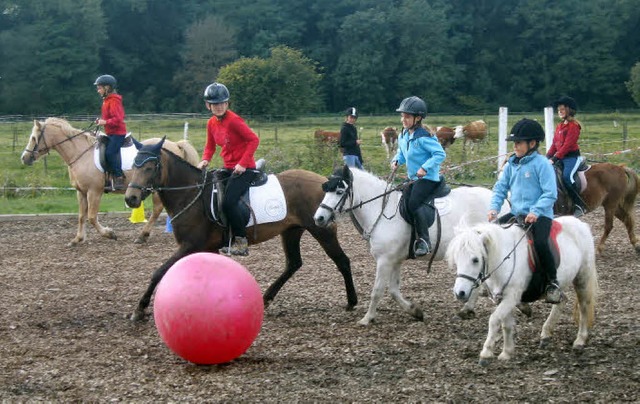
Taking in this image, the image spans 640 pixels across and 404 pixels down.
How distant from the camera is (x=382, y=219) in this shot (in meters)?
8.38

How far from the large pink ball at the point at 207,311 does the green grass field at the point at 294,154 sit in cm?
1205

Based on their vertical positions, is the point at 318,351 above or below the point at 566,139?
below

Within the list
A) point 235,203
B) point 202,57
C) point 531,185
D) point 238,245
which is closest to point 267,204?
point 235,203

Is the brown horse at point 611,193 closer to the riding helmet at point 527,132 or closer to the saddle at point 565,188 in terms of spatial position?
the saddle at point 565,188

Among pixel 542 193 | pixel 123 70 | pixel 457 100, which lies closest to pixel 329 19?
pixel 457 100

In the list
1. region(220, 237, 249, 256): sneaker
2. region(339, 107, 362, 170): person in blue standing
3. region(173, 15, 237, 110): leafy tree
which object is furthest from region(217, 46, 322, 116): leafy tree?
region(220, 237, 249, 256): sneaker

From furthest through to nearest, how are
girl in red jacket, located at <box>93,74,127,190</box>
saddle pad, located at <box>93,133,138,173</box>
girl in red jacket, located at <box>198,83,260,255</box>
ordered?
1. saddle pad, located at <box>93,133,138,173</box>
2. girl in red jacket, located at <box>93,74,127,190</box>
3. girl in red jacket, located at <box>198,83,260,255</box>

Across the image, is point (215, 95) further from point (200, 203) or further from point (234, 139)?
point (200, 203)

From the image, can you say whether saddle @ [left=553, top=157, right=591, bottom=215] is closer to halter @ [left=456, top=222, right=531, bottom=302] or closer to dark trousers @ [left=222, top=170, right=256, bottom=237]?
dark trousers @ [left=222, top=170, right=256, bottom=237]

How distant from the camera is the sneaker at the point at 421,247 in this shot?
8203 mm

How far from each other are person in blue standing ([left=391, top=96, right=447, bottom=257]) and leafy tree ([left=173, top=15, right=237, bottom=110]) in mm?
58566

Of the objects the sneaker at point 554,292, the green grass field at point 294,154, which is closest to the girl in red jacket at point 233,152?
the sneaker at point 554,292

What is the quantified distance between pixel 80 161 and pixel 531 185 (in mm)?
9472

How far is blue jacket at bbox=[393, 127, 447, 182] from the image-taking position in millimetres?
8336
